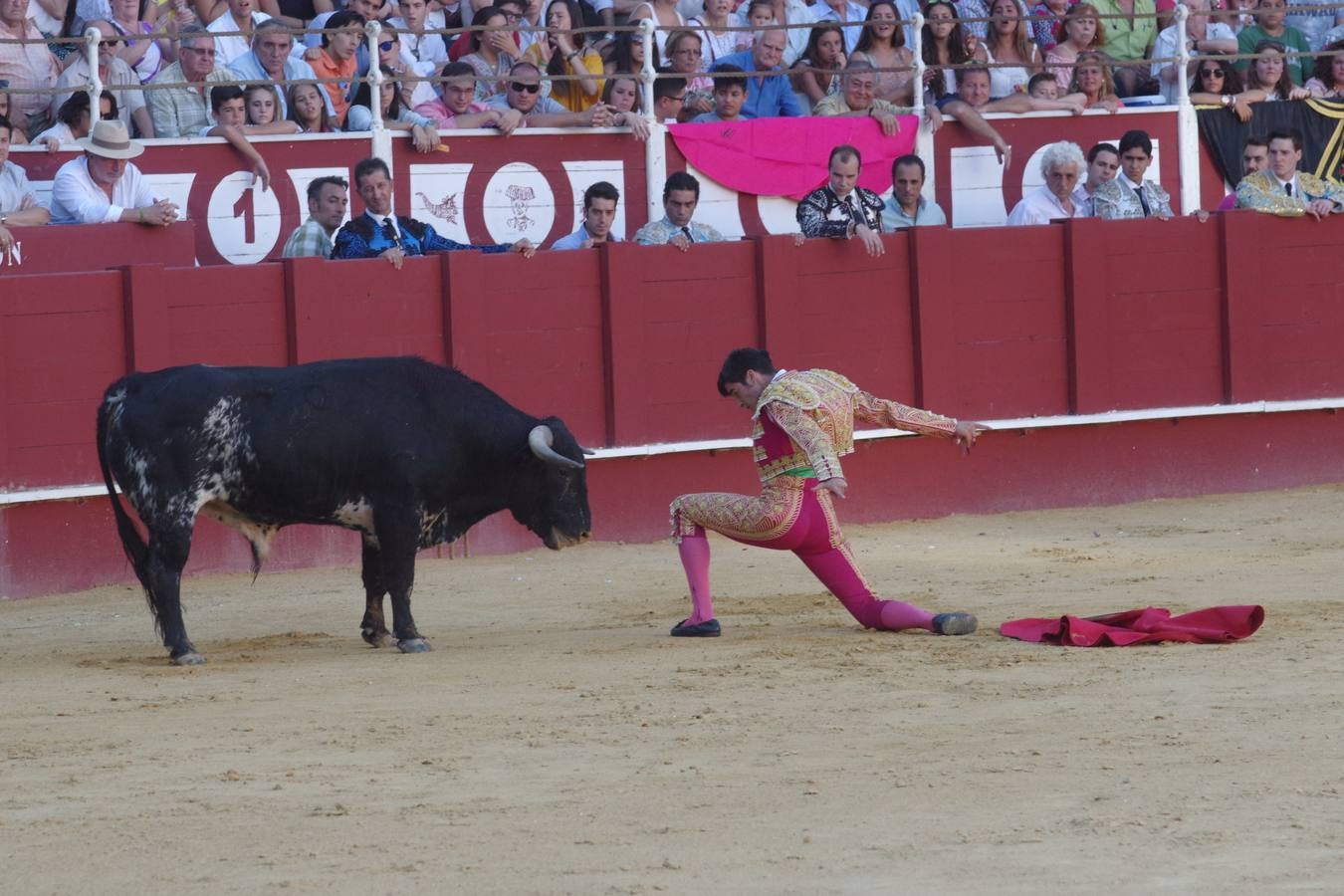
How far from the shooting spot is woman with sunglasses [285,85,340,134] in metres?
10.7

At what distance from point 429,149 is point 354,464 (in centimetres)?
378

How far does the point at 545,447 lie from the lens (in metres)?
7.69

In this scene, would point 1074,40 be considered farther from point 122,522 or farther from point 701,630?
point 122,522

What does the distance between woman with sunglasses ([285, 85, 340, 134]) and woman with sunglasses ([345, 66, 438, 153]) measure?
12 centimetres

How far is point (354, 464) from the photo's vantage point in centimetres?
754

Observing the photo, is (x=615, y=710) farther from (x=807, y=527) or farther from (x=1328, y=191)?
(x=1328, y=191)

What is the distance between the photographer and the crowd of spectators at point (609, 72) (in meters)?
10.2

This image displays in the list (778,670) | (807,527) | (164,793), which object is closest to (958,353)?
(807,527)

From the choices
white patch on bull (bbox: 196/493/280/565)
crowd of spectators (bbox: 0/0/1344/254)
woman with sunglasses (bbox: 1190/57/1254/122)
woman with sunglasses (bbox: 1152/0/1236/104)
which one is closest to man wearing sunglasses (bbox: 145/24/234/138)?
crowd of spectators (bbox: 0/0/1344/254)

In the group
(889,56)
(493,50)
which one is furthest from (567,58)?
(889,56)

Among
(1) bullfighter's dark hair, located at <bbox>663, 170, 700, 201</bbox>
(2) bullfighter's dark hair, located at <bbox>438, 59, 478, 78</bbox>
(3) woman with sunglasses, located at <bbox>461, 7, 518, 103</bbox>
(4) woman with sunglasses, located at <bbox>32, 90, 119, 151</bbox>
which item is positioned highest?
(3) woman with sunglasses, located at <bbox>461, 7, 518, 103</bbox>

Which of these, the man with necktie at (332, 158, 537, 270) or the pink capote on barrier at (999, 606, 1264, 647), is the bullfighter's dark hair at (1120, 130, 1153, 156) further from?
the pink capote on barrier at (999, 606, 1264, 647)

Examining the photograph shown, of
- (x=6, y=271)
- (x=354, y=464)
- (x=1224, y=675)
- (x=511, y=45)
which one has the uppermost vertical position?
(x=511, y=45)

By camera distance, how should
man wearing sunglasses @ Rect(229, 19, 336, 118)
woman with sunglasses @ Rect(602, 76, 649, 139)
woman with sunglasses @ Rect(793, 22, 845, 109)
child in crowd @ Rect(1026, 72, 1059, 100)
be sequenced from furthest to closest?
child in crowd @ Rect(1026, 72, 1059, 100) → woman with sunglasses @ Rect(793, 22, 845, 109) → woman with sunglasses @ Rect(602, 76, 649, 139) → man wearing sunglasses @ Rect(229, 19, 336, 118)
